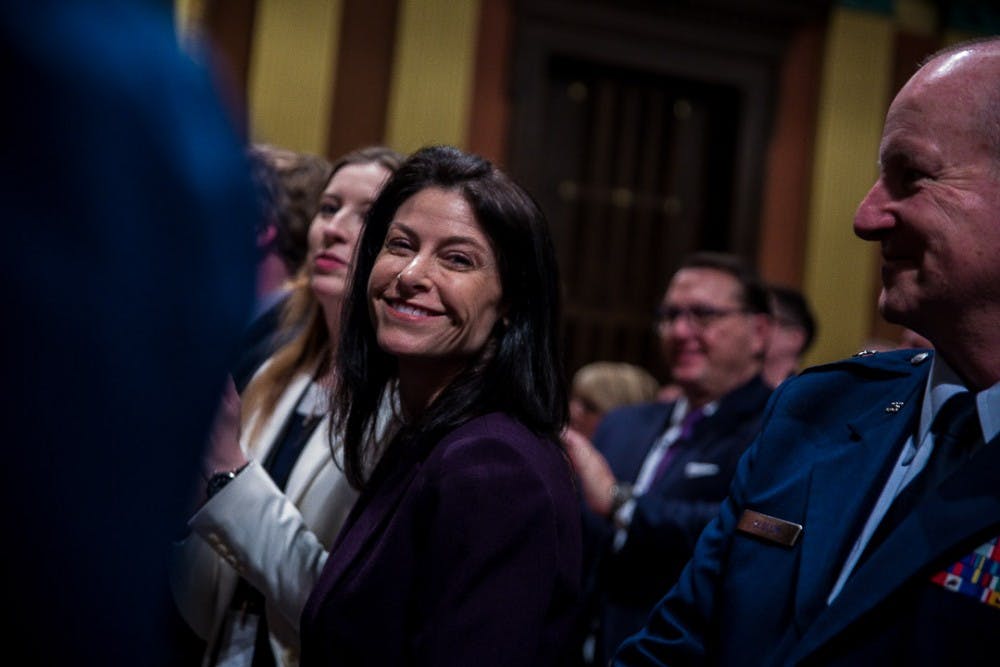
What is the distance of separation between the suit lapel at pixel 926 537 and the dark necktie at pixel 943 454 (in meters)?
0.04

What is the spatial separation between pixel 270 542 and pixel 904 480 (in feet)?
3.44

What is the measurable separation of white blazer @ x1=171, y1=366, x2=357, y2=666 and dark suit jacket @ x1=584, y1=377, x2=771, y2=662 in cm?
108

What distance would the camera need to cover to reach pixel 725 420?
3.28 meters

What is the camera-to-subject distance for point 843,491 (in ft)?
4.69

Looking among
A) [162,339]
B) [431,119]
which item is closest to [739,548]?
[162,339]

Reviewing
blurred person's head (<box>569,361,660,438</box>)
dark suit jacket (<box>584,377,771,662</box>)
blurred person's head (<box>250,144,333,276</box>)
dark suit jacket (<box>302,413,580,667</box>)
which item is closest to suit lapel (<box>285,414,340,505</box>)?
dark suit jacket (<box>302,413,580,667</box>)

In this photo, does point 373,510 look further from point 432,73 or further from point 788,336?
point 432,73

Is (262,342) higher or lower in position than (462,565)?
higher

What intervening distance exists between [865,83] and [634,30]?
63.5 inches

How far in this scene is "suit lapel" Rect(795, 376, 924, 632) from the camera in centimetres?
138

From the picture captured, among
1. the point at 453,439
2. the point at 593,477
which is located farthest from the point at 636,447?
the point at 453,439

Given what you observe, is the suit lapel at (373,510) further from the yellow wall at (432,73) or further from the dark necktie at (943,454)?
the yellow wall at (432,73)

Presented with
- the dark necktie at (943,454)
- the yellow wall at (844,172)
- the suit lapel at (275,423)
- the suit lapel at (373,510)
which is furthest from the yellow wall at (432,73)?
the dark necktie at (943,454)

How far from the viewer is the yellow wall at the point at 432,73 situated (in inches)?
255
